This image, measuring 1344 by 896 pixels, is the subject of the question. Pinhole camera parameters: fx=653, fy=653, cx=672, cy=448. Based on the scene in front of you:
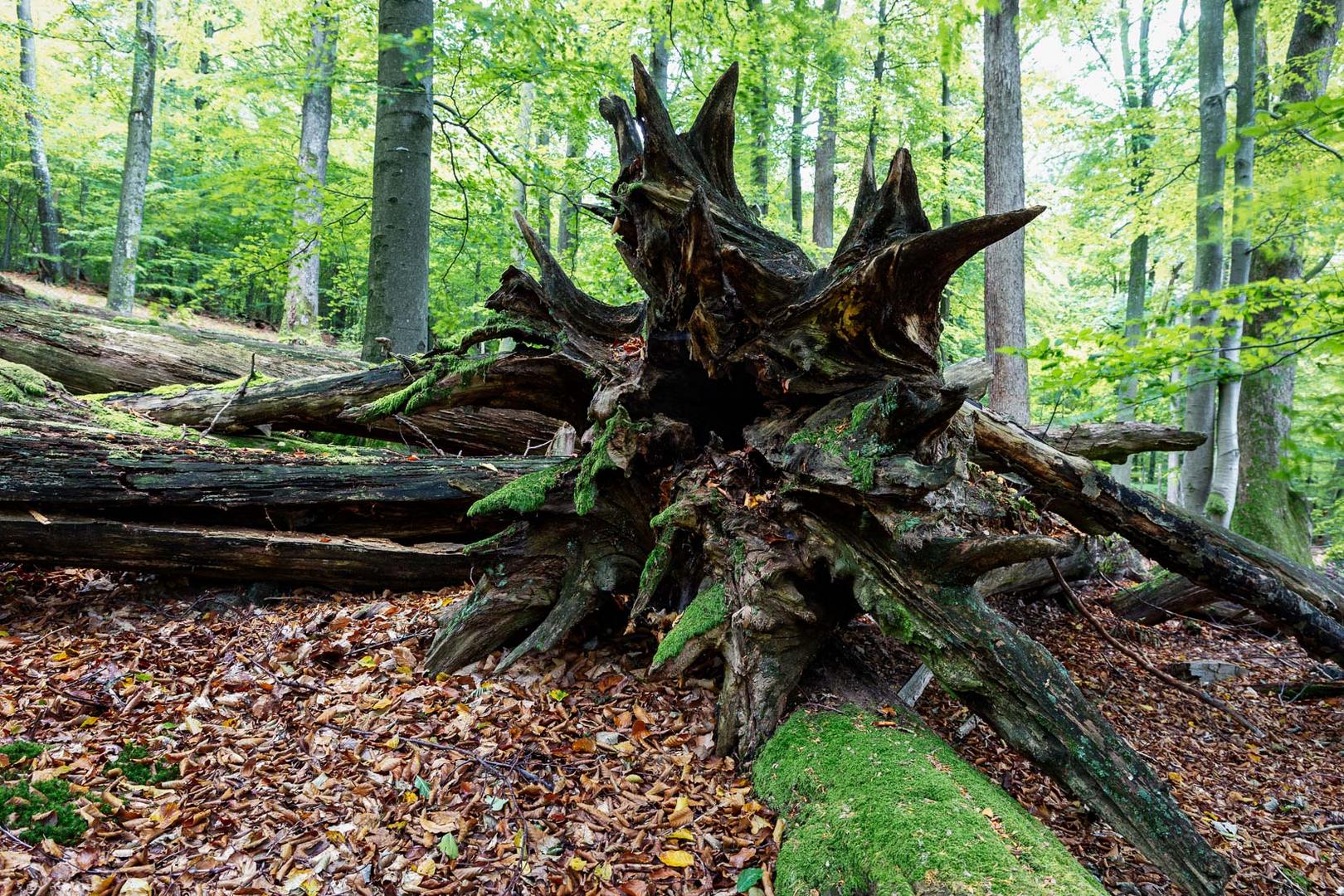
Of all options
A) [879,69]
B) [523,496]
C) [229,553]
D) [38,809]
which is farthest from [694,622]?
[879,69]

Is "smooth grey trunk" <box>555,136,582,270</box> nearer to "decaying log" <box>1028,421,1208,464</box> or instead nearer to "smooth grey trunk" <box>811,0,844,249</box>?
"smooth grey trunk" <box>811,0,844,249</box>

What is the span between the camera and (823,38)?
1302 cm

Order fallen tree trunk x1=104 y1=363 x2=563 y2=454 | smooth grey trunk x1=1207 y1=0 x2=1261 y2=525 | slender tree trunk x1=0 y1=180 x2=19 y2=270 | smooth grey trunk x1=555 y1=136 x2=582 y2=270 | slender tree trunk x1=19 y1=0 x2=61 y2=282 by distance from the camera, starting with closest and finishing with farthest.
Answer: fallen tree trunk x1=104 y1=363 x2=563 y2=454 < smooth grey trunk x1=1207 y1=0 x2=1261 y2=525 < smooth grey trunk x1=555 y1=136 x2=582 y2=270 < slender tree trunk x1=19 y1=0 x2=61 y2=282 < slender tree trunk x1=0 y1=180 x2=19 y2=270

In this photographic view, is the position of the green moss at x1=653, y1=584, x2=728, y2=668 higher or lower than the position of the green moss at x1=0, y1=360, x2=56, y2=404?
lower

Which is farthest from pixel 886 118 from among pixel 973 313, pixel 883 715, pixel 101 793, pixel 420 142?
pixel 101 793

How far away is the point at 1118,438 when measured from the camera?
5.24 m

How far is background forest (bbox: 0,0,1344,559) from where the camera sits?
6113 mm

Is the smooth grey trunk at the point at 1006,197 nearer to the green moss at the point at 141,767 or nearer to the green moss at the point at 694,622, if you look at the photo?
the green moss at the point at 694,622

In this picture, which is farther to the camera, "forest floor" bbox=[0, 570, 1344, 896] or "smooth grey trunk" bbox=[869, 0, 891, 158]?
"smooth grey trunk" bbox=[869, 0, 891, 158]

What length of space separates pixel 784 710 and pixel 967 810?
987mm

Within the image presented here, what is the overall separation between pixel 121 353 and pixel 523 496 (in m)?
5.49

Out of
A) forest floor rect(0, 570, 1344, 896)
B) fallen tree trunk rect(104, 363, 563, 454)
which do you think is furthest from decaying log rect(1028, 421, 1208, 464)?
fallen tree trunk rect(104, 363, 563, 454)

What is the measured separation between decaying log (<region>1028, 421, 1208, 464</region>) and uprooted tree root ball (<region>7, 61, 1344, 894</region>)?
72 centimetres

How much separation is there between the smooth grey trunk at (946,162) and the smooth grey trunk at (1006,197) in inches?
247
